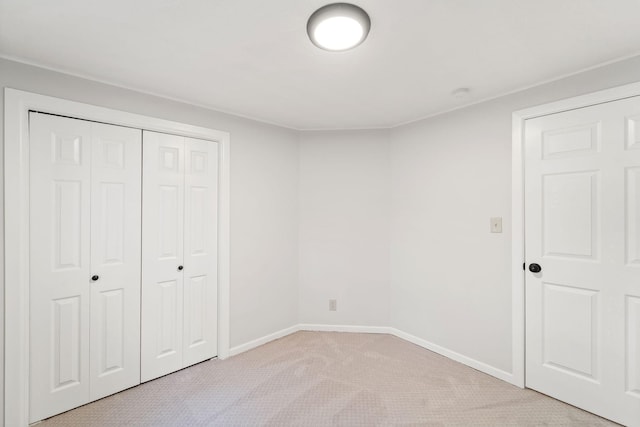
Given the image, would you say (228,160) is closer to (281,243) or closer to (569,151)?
(281,243)

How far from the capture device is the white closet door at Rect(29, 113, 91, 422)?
1993 mm

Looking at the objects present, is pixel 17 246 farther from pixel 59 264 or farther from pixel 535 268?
pixel 535 268

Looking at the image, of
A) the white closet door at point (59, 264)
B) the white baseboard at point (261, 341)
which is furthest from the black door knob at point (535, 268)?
the white closet door at point (59, 264)

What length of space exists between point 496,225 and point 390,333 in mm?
1653

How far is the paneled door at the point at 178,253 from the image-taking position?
2492 mm

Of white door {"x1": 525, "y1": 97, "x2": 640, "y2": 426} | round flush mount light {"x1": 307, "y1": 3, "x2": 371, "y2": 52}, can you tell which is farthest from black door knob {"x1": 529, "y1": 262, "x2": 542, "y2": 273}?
round flush mount light {"x1": 307, "y1": 3, "x2": 371, "y2": 52}

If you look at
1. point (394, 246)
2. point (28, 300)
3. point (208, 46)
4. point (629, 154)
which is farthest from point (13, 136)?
point (629, 154)

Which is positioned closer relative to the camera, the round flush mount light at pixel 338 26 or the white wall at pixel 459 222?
the round flush mount light at pixel 338 26

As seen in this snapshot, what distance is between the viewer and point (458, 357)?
9.28 feet

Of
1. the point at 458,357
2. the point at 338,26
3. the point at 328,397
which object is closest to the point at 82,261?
the point at 328,397

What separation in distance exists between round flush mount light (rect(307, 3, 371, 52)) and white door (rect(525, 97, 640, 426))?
1627mm

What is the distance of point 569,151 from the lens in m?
2.18

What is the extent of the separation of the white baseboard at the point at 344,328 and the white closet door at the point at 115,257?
5.60 feet

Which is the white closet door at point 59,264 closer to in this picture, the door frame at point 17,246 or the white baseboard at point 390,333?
the door frame at point 17,246
